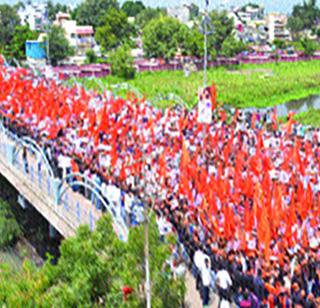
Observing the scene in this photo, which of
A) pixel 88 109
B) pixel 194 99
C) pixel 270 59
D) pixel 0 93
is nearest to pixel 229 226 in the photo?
pixel 88 109

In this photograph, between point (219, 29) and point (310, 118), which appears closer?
point (310, 118)

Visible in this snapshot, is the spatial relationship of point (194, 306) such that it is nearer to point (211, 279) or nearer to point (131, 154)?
point (211, 279)

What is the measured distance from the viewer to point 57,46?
152 ft

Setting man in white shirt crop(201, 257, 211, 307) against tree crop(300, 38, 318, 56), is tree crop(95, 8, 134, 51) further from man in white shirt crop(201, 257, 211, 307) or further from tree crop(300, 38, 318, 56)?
man in white shirt crop(201, 257, 211, 307)

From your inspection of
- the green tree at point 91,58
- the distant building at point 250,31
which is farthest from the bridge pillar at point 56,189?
the distant building at point 250,31

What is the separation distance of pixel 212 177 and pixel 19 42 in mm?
39606

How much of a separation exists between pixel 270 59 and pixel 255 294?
48.4 metres

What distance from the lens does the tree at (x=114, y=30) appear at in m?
50.6

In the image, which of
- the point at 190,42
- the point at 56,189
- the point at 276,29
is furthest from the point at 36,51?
the point at 276,29

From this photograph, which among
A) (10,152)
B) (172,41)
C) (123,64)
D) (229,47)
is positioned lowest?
(10,152)

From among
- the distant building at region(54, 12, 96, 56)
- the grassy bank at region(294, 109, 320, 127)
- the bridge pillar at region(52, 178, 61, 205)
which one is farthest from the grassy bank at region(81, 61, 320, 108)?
the bridge pillar at region(52, 178, 61, 205)

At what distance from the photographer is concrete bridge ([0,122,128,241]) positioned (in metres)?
11.4

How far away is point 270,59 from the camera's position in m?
54.5

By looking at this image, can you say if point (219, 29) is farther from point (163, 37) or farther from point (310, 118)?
point (310, 118)
